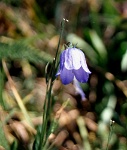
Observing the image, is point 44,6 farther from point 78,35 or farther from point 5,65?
point 5,65

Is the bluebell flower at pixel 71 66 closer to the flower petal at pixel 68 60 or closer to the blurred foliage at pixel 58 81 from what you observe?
the flower petal at pixel 68 60

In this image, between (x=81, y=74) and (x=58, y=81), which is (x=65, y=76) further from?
(x=58, y=81)

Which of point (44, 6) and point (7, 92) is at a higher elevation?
point (44, 6)

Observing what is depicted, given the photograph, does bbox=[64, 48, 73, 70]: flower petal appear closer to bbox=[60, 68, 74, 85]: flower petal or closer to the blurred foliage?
bbox=[60, 68, 74, 85]: flower petal

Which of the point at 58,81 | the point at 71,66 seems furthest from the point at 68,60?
the point at 58,81

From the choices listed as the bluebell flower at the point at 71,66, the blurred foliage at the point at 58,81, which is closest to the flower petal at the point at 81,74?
the bluebell flower at the point at 71,66

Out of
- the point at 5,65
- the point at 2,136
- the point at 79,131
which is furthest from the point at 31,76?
the point at 2,136

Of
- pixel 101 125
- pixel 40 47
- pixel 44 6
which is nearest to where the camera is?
pixel 101 125
